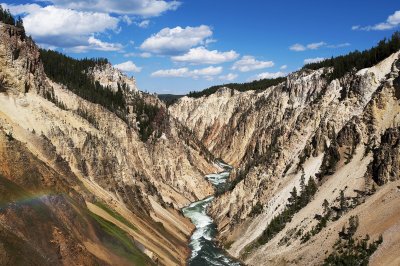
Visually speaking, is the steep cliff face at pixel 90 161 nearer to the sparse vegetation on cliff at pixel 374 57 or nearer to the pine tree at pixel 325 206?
the pine tree at pixel 325 206

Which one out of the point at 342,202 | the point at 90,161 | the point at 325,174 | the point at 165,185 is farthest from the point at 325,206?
the point at 165,185

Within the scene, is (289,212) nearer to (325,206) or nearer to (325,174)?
(325,206)

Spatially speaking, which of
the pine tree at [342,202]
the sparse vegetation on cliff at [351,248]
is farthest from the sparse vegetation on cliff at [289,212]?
the sparse vegetation on cliff at [351,248]

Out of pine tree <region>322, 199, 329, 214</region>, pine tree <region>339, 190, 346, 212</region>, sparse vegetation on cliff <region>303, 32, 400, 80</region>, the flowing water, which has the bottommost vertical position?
the flowing water

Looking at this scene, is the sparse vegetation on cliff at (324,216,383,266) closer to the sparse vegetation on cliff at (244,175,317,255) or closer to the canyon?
the canyon

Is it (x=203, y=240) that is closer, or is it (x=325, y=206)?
(x=325, y=206)

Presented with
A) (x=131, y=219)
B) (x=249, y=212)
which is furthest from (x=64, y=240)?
(x=249, y=212)

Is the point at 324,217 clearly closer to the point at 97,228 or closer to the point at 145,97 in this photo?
the point at 97,228

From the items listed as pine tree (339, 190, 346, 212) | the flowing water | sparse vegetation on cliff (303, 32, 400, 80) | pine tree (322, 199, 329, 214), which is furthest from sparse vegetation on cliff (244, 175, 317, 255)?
sparse vegetation on cliff (303, 32, 400, 80)

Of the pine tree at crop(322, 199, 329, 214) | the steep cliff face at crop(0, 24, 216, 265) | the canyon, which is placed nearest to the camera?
the canyon
